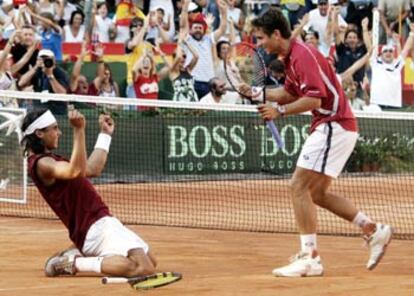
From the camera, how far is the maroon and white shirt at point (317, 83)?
1106 centimetres

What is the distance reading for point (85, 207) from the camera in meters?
10.6

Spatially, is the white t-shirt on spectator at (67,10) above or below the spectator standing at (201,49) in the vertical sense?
above

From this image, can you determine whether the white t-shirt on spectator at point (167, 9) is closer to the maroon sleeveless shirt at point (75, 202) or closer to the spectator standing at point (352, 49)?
the spectator standing at point (352, 49)

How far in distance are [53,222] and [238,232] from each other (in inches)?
94.9

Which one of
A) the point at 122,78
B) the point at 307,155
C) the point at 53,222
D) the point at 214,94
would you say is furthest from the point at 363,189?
the point at 307,155

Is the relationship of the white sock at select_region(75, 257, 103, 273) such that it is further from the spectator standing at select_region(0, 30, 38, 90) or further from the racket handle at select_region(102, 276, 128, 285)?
the spectator standing at select_region(0, 30, 38, 90)

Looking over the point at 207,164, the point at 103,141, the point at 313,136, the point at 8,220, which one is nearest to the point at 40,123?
the point at 103,141

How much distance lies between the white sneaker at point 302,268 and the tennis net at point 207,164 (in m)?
5.97

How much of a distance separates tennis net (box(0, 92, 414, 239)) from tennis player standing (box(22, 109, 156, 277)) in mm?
6488

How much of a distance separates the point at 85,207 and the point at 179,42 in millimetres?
11960

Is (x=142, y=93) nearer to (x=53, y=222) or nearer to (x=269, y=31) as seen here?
(x=53, y=222)

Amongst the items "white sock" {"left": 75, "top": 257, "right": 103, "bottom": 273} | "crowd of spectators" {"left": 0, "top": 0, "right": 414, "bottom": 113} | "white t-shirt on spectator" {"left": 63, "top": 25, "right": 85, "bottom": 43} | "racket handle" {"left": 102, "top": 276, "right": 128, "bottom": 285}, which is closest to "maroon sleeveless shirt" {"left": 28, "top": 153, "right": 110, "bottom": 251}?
"white sock" {"left": 75, "top": 257, "right": 103, "bottom": 273}

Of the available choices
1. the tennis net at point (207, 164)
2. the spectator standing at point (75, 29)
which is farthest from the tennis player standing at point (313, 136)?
the spectator standing at point (75, 29)

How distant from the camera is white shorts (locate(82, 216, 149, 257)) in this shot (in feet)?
34.6
